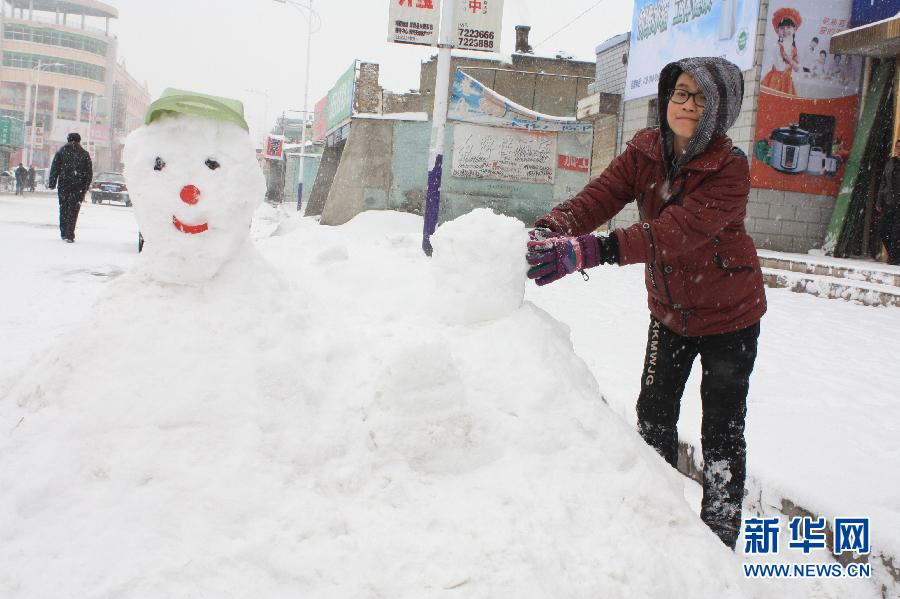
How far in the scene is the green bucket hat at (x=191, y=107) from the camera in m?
2.34

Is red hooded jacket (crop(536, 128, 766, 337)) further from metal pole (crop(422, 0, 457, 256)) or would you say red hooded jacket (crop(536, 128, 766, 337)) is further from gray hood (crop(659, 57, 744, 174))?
metal pole (crop(422, 0, 457, 256))

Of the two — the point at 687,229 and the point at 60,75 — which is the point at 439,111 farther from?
the point at 60,75

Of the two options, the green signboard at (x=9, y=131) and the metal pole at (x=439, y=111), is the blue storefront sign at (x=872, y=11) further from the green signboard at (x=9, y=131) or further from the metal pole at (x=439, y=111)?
the green signboard at (x=9, y=131)

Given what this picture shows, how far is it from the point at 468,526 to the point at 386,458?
1.15ft

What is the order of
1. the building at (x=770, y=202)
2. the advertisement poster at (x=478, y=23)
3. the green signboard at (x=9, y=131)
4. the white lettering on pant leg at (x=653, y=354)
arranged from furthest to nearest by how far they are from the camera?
the green signboard at (x=9, y=131) < the building at (x=770, y=202) < the advertisement poster at (x=478, y=23) < the white lettering on pant leg at (x=653, y=354)

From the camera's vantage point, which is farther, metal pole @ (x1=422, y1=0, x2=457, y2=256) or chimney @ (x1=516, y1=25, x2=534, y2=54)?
chimney @ (x1=516, y1=25, x2=534, y2=54)

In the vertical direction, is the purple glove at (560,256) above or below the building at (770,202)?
below

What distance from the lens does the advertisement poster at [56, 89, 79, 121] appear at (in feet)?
214

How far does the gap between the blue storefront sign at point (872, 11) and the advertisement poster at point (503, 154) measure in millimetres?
6597

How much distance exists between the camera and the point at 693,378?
4449mm

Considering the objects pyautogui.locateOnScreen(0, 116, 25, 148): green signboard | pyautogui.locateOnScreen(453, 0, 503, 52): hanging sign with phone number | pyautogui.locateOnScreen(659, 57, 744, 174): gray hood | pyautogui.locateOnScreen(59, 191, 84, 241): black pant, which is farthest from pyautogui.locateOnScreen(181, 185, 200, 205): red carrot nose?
pyautogui.locateOnScreen(0, 116, 25, 148): green signboard

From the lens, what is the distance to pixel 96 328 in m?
2.21

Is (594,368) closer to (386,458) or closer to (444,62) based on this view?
(386,458)

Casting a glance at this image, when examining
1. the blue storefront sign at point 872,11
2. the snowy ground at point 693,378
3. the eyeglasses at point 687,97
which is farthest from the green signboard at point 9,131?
the eyeglasses at point 687,97
